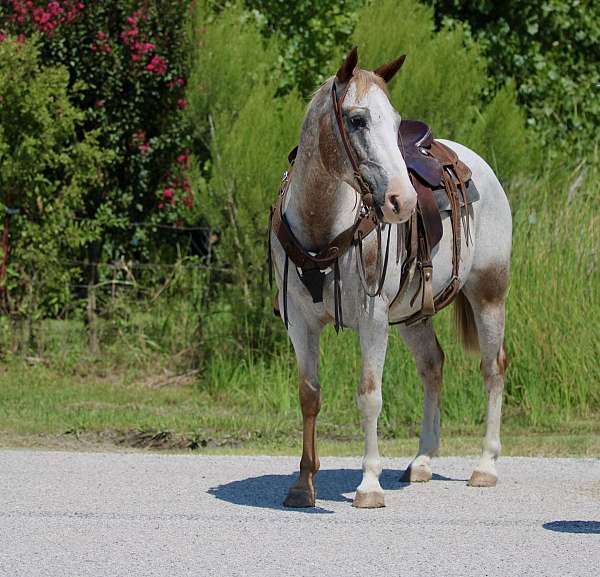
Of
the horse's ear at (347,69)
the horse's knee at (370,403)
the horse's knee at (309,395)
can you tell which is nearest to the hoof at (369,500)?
the horse's knee at (370,403)

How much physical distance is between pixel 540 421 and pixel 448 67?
4162mm

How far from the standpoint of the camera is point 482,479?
25.5 feet

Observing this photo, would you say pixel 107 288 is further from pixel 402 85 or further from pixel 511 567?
pixel 511 567

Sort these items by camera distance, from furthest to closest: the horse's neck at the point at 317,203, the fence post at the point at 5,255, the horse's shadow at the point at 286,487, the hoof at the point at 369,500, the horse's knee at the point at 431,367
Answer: the fence post at the point at 5,255
the horse's knee at the point at 431,367
the horse's shadow at the point at 286,487
the hoof at the point at 369,500
the horse's neck at the point at 317,203

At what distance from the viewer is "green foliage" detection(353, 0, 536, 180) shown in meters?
13.0

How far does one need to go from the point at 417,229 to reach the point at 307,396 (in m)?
1.12

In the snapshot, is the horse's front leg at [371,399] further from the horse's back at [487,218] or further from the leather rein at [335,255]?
the horse's back at [487,218]

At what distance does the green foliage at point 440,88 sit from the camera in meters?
13.0

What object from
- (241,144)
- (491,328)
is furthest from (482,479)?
(241,144)

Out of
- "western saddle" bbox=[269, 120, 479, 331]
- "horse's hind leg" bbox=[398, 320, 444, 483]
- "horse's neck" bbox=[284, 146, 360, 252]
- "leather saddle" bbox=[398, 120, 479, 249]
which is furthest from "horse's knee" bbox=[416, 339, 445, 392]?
"horse's neck" bbox=[284, 146, 360, 252]

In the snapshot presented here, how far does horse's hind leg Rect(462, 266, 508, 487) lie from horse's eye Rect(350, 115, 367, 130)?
6.76ft

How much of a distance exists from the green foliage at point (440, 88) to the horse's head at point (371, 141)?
6459 millimetres

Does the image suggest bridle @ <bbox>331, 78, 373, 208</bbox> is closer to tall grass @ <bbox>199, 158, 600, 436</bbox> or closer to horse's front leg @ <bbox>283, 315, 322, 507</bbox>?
horse's front leg @ <bbox>283, 315, 322, 507</bbox>

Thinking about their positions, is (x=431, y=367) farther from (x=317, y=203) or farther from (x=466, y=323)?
(x=317, y=203)
